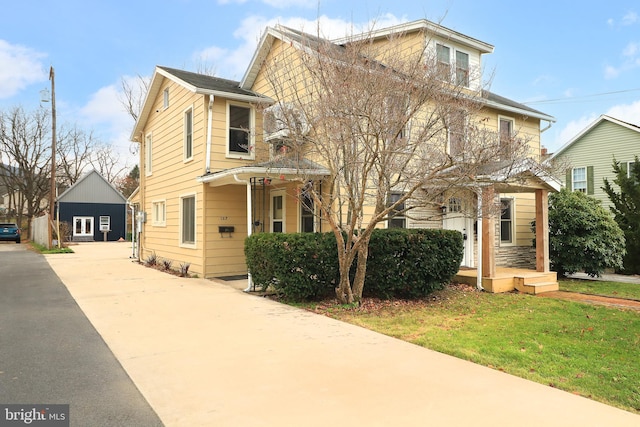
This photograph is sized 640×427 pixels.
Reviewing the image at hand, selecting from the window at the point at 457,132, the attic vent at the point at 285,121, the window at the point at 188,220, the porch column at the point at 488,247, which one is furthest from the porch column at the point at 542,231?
the window at the point at 188,220

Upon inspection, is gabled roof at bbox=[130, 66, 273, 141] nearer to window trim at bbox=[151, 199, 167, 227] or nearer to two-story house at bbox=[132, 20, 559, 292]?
two-story house at bbox=[132, 20, 559, 292]

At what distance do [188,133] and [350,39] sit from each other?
22.5 feet

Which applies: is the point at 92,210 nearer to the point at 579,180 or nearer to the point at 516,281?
the point at 516,281

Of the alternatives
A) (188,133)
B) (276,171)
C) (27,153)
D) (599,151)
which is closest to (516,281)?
(276,171)

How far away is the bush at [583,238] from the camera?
11.1m

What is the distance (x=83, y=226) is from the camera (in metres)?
33.7

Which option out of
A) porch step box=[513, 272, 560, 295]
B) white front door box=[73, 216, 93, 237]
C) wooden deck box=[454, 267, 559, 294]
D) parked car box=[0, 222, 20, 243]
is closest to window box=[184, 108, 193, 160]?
wooden deck box=[454, 267, 559, 294]

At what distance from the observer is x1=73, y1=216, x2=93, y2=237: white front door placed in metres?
33.2

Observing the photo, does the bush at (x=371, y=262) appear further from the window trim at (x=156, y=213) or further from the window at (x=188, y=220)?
the window trim at (x=156, y=213)

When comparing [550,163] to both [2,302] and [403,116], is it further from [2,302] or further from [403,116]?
[2,302]

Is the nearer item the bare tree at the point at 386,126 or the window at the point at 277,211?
the bare tree at the point at 386,126

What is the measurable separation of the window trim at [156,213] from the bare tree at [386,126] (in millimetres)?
8338

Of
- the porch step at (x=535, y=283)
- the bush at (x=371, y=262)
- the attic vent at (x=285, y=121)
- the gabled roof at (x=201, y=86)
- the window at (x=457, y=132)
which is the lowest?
the porch step at (x=535, y=283)

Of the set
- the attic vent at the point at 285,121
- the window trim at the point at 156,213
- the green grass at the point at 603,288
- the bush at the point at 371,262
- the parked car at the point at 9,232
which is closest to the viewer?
the attic vent at the point at 285,121
